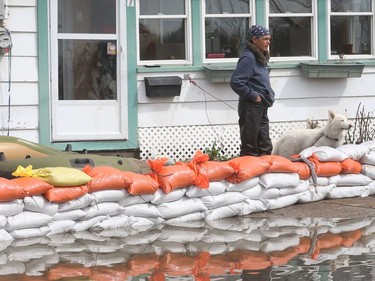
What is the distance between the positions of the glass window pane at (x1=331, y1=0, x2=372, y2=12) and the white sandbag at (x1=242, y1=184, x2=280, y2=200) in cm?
509

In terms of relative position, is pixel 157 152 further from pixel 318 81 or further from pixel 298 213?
pixel 298 213

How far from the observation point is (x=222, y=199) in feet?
31.3

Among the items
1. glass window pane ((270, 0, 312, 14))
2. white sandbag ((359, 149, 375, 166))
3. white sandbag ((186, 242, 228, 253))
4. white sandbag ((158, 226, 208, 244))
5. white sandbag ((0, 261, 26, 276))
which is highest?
glass window pane ((270, 0, 312, 14))

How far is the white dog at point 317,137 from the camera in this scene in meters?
11.3

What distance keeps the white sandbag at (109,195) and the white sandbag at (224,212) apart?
101 cm

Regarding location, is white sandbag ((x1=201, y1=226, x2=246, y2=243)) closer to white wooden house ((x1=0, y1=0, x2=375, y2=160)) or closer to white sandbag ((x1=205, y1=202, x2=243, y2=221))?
white sandbag ((x1=205, y1=202, x2=243, y2=221))

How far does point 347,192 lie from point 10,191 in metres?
4.30

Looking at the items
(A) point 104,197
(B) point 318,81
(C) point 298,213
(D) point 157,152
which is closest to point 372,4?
(B) point 318,81

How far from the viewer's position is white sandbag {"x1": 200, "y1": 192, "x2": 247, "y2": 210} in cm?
946

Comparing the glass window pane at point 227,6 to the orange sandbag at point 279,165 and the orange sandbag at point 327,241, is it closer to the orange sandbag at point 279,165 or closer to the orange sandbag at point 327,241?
the orange sandbag at point 279,165

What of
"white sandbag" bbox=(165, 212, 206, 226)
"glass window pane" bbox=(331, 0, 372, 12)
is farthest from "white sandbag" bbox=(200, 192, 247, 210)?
"glass window pane" bbox=(331, 0, 372, 12)

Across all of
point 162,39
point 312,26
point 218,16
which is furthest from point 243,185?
point 312,26

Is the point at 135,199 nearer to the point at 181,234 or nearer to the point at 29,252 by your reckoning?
the point at 181,234

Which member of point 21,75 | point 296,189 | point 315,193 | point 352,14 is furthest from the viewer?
point 352,14
